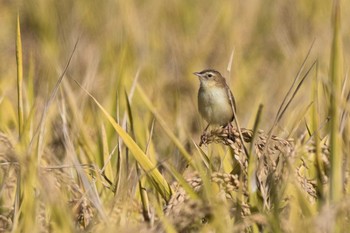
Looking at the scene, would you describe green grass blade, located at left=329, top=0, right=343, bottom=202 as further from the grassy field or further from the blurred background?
the blurred background

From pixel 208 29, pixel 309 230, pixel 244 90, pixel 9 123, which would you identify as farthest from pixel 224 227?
pixel 208 29

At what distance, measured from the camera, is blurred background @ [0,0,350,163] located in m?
4.14

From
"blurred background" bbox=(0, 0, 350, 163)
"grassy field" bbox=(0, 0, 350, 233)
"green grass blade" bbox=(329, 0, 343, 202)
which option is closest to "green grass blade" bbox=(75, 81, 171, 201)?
"grassy field" bbox=(0, 0, 350, 233)

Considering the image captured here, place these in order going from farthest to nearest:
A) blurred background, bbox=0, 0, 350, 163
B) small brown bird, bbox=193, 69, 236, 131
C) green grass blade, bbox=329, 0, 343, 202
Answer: blurred background, bbox=0, 0, 350, 163 → small brown bird, bbox=193, 69, 236, 131 → green grass blade, bbox=329, 0, 343, 202

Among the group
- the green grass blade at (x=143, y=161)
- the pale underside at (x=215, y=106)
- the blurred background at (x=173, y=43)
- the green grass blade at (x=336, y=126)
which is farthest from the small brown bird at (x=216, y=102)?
the green grass blade at (x=336, y=126)

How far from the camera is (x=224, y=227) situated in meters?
1.86

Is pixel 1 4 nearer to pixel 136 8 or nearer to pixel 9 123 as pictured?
pixel 136 8

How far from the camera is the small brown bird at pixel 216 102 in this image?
319 cm

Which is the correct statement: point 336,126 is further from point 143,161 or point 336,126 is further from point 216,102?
point 216,102

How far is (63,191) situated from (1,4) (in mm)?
3660

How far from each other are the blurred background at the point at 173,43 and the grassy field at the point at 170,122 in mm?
12

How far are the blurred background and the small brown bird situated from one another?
26 centimetres

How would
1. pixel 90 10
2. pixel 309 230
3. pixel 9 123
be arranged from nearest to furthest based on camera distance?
1. pixel 309 230
2. pixel 9 123
3. pixel 90 10

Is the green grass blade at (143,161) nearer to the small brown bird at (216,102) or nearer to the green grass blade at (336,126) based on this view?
the green grass blade at (336,126)
